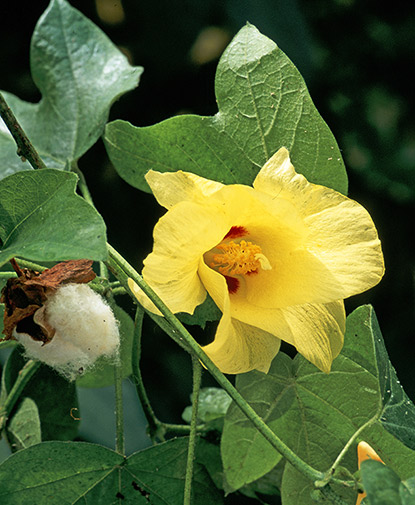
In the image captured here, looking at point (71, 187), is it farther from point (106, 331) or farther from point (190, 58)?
point (190, 58)

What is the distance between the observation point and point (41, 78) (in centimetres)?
84

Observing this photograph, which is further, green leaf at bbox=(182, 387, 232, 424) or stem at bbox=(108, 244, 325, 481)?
green leaf at bbox=(182, 387, 232, 424)

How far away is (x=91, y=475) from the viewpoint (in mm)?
565

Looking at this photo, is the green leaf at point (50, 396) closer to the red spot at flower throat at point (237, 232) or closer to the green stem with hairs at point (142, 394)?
the green stem with hairs at point (142, 394)

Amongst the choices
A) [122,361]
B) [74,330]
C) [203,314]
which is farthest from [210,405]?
[74,330]

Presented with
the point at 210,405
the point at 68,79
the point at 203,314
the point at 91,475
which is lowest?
the point at 210,405

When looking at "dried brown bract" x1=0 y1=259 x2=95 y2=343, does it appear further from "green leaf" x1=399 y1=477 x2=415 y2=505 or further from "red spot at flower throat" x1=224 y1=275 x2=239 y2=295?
"green leaf" x1=399 y1=477 x2=415 y2=505

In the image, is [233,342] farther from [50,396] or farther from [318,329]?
[50,396]

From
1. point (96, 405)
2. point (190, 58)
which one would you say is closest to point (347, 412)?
point (96, 405)

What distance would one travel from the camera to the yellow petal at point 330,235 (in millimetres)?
521

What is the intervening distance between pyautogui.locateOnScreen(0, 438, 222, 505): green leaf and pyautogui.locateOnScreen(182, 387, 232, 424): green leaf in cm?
19

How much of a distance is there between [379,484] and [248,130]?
1.08ft

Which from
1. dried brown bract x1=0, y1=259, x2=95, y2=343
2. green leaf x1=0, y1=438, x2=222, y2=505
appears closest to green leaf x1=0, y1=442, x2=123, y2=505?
green leaf x1=0, y1=438, x2=222, y2=505

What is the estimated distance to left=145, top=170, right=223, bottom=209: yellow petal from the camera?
1.70ft
